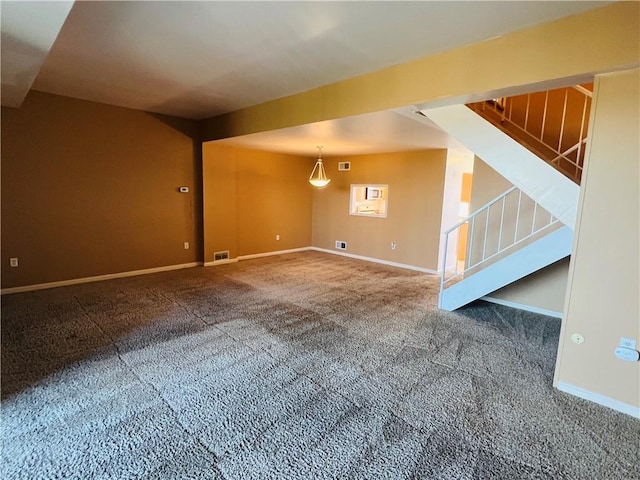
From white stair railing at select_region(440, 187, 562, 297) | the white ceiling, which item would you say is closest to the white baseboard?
white stair railing at select_region(440, 187, 562, 297)

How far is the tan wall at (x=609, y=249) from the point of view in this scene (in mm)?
2123

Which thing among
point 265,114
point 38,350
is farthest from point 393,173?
point 38,350

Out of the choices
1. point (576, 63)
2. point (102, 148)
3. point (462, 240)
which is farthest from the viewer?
point (462, 240)

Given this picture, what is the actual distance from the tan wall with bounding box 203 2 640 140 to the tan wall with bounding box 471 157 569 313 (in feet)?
6.44

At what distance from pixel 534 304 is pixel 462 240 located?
348cm

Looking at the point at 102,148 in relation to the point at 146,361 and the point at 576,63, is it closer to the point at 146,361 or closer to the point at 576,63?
the point at 146,361

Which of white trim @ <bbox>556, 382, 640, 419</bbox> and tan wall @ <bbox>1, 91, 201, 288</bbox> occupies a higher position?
tan wall @ <bbox>1, 91, 201, 288</bbox>

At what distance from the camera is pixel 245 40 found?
2619 mm

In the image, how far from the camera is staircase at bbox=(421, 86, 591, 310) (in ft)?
9.27

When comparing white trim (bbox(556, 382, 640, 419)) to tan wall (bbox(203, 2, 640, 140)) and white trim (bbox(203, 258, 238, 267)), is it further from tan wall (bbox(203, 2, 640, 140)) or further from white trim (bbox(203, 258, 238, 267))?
white trim (bbox(203, 258, 238, 267))

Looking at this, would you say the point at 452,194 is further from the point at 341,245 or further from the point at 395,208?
the point at 341,245

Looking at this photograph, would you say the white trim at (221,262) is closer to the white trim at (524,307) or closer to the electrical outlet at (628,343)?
the white trim at (524,307)

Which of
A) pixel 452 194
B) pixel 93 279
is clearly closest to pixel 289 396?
pixel 93 279

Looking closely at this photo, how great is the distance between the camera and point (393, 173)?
6.67 m
